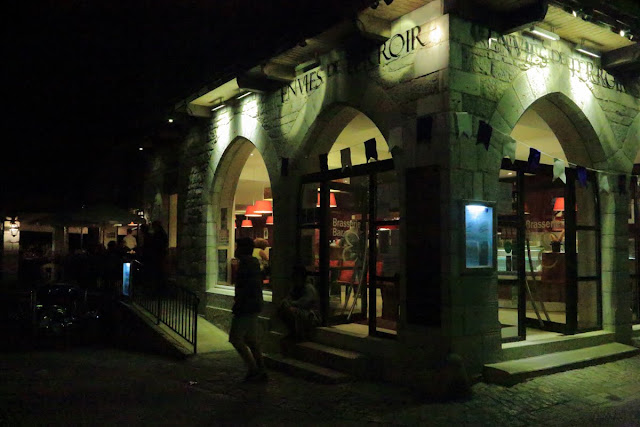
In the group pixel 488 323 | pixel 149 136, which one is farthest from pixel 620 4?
pixel 149 136

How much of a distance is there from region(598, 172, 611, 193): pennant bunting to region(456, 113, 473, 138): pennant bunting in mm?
3057

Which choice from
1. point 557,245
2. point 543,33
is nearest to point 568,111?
point 543,33

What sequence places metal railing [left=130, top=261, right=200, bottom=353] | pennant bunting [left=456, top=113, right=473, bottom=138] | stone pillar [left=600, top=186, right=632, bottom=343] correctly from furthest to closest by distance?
metal railing [left=130, top=261, right=200, bottom=353] < stone pillar [left=600, top=186, right=632, bottom=343] < pennant bunting [left=456, top=113, right=473, bottom=138]

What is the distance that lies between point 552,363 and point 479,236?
1856mm

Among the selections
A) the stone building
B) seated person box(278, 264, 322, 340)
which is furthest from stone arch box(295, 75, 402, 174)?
seated person box(278, 264, 322, 340)

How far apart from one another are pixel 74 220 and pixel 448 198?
1108 centimetres

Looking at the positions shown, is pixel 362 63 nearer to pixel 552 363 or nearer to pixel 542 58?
pixel 542 58

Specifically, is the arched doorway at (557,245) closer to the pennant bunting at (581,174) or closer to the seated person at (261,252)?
the pennant bunting at (581,174)

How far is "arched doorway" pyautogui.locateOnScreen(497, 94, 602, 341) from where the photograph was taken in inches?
291

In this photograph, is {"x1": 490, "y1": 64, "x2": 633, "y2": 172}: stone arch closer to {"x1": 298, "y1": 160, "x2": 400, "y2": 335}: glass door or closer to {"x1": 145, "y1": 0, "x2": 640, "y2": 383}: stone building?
{"x1": 145, "y1": 0, "x2": 640, "y2": 383}: stone building

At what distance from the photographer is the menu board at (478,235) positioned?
658cm

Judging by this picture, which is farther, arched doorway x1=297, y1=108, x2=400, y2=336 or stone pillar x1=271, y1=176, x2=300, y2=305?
stone pillar x1=271, y1=176, x2=300, y2=305

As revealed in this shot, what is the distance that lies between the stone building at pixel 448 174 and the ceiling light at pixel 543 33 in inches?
1.6

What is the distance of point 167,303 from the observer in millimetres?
10539
